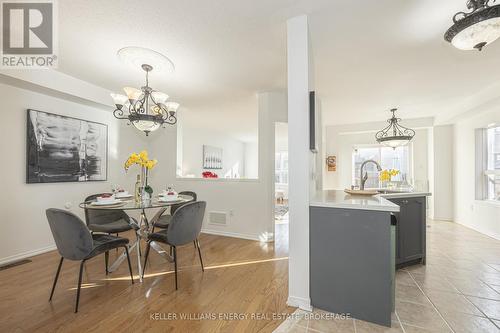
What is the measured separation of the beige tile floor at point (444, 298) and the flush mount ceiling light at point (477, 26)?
6.92ft

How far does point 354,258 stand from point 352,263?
4 centimetres

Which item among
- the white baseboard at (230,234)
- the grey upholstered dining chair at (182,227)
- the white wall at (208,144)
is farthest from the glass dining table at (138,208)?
the white wall at (208,144)

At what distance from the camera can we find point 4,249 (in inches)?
110

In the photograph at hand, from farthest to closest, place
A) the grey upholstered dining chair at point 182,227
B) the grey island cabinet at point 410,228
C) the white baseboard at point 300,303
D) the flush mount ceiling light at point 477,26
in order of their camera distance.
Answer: the grey island cabinet at point 410,228
the grey upholstered dining chair at point 182,227
the white baseboard at point 300,303
the flush mount ceiling light at point 477,26

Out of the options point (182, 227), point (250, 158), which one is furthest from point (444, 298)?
point (250, 158)

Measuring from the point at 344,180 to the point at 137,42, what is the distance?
20.0ft

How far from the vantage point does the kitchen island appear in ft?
5.46

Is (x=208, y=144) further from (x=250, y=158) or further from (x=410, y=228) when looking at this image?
(x=410, y=228)

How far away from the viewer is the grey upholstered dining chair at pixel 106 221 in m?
2.69

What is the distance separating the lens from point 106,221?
2.95 meters

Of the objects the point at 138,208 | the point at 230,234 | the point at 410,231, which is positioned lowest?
the point at 230,234

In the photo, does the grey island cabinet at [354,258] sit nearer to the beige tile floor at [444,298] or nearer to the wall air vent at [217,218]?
the beige tile floor at [444,298]

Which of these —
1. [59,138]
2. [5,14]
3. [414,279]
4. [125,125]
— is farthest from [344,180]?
[5,14]

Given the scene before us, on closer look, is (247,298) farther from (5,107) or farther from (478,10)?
(5,107)
